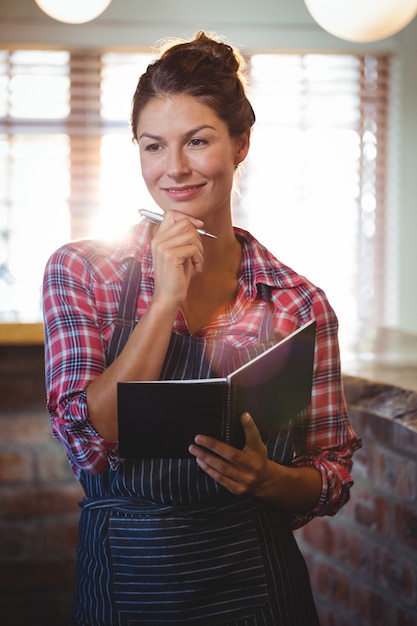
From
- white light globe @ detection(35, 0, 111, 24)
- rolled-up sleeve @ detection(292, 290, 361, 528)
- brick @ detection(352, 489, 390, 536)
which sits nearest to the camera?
rolled-up sleeve @ detection(292, 290, 361, 528)

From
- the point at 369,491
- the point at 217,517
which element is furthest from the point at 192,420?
the point at 369,491

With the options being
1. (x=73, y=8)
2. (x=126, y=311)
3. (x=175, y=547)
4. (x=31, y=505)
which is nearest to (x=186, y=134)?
(x=126, y=311)

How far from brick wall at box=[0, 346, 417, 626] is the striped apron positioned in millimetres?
441

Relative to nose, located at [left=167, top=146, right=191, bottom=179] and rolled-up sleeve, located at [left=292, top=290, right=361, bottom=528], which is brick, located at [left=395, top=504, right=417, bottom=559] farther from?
nose, located at [left=167, top=146, right=191, bottom=179]

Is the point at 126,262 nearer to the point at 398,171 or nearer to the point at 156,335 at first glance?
the point at 156,335

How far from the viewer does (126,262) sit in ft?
4.00

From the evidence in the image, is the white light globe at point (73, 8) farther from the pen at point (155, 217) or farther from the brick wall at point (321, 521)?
the pen at point (155, 217)

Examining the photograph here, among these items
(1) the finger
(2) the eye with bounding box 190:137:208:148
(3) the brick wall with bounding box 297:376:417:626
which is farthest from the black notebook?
(3) the brick wall with bounding box 297:376:417:626

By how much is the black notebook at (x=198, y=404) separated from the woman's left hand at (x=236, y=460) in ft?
0.04

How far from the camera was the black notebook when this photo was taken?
3.07 ft

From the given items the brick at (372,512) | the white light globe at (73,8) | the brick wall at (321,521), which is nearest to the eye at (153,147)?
the brick wall at (321,521)

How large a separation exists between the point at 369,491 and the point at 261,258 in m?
0.72

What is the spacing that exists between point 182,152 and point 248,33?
12.1 feet

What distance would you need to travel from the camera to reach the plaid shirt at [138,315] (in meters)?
1.09
